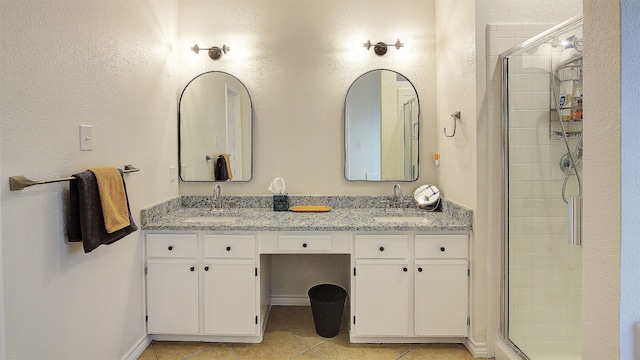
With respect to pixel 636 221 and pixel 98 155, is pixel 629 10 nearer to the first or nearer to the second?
pixel 636 221

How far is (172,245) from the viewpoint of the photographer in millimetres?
2172

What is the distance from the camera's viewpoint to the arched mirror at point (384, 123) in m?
2.73

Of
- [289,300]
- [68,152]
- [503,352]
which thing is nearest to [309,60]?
[68,152]

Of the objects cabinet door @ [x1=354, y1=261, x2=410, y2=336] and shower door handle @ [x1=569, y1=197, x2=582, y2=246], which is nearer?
shower door handle @ [x1=569, y1=197, x2=582, y2=246]

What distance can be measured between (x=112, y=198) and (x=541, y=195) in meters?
2.20

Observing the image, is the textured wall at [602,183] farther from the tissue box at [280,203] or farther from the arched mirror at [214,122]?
the arched mirror at [214,122]

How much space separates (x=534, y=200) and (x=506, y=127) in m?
0.43

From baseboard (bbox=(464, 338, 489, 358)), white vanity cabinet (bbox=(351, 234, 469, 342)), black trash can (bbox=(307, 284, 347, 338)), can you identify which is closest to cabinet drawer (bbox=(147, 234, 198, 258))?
black trash can (bbox=(307, 284, 347, 338))

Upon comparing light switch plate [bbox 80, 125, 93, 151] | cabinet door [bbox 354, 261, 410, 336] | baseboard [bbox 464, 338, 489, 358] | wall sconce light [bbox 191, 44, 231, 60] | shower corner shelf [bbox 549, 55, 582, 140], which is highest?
wall sconce light [bbox 191, 44, 231, 60]

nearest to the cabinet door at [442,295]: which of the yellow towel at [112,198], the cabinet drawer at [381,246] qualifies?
the cabinet drawer at [381,246]

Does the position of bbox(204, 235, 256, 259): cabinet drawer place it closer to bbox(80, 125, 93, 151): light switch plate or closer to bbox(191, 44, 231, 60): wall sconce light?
bbox(80, 125, 93, 151): light switch plate

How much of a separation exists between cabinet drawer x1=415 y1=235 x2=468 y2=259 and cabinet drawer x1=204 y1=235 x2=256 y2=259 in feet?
3.29

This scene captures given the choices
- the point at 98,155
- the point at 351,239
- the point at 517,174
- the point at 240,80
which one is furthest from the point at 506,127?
the point at 98,155

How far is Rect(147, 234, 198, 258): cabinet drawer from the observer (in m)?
2.16
